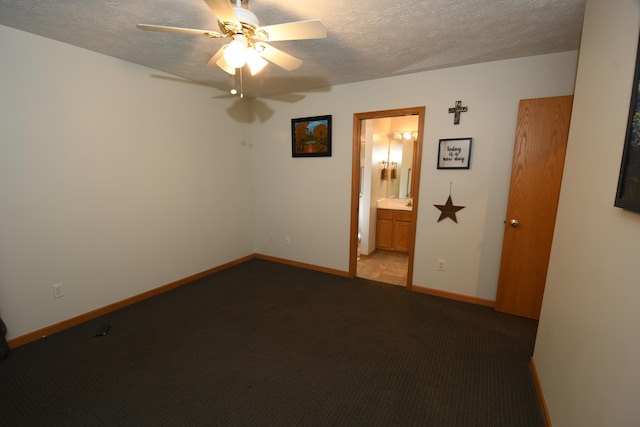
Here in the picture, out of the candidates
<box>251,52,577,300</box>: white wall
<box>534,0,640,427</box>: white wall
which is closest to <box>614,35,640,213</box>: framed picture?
<box>534,0,640,427</box>: white wall

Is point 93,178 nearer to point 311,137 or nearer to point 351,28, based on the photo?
point 311,137

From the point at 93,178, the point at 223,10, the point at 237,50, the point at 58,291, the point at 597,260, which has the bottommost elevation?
the point at 58,291

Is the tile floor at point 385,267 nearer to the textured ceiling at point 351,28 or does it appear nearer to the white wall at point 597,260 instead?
the white wall at point 597,260

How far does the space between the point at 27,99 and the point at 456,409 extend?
12.5 ft

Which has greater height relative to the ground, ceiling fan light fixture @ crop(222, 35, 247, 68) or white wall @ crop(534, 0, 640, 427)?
ceiling fan light fixture @ crop(222, 35, 247, 68)

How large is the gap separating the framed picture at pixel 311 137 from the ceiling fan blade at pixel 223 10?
2080 mm

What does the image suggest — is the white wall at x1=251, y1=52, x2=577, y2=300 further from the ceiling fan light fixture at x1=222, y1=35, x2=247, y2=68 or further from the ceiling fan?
the ceiling fan light fixture at x1=222, y1=35, x2=247, y2=68

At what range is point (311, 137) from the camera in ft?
11.9

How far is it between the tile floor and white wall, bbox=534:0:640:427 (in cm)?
194

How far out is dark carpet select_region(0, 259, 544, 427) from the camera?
1570 millimetres

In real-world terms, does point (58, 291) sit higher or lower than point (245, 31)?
lower

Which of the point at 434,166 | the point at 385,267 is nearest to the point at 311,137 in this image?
the point at 434,166

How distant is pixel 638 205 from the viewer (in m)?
0.83

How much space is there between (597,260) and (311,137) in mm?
3071
